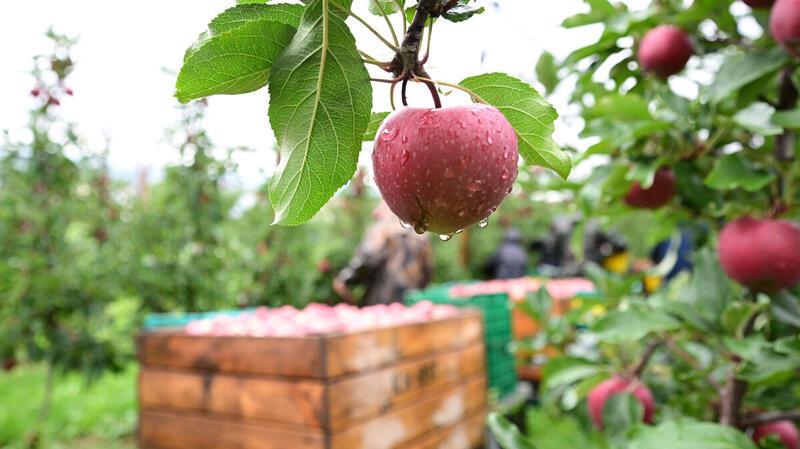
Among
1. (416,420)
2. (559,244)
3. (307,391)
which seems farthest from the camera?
(559,244)

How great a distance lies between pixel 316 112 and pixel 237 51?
39 mm

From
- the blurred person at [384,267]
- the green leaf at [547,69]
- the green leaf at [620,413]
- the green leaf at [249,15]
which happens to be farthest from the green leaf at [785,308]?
the blurred person at [384,267]

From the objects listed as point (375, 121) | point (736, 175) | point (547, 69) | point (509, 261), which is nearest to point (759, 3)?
point (736, 175)

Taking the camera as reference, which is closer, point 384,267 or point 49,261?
point 49,261

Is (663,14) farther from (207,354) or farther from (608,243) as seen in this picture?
(608,243)

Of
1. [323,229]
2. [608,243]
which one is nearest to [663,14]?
[608,243]

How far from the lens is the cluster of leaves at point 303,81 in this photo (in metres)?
0.24

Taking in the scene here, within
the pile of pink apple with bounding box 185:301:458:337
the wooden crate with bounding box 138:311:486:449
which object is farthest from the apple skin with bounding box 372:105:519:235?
the pile of pink apple with bounding box 185:301:458:337

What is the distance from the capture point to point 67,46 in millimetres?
2275

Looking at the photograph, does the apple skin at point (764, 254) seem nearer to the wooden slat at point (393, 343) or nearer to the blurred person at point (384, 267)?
the wooden slat at point (393, 343)

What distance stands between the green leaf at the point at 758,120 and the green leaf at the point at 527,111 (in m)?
0.49

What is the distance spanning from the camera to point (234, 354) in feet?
5.16

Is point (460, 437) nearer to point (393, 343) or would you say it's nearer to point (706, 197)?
point (393, 343)

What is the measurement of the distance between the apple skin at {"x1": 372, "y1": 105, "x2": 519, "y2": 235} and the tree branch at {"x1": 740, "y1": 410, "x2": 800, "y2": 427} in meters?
0.71
